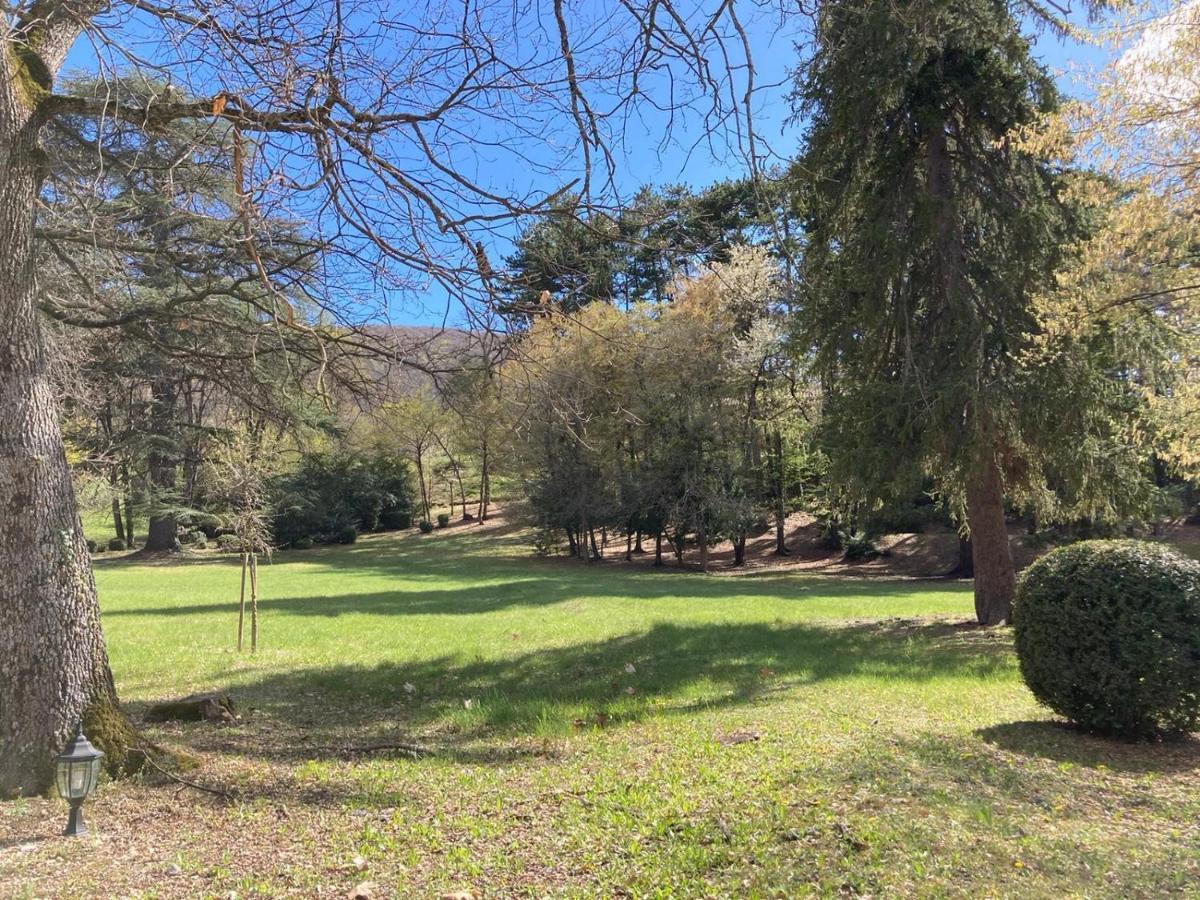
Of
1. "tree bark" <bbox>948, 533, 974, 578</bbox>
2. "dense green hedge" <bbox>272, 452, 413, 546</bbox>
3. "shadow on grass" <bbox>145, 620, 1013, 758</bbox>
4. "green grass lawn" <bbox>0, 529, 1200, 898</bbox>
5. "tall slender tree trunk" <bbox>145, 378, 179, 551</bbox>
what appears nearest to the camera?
"green grass lawn" <bbox>0, 529, 1200, 898</bbox>

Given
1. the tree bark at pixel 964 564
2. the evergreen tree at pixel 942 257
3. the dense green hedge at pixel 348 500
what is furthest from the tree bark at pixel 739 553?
the dense green hedge at pixel 348 500

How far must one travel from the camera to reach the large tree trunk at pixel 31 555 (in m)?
4.55

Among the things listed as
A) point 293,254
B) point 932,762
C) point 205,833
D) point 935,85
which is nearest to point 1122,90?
point 935,85

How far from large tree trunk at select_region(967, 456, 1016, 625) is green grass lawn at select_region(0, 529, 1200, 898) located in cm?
123

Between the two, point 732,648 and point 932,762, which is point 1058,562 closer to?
point 932,762

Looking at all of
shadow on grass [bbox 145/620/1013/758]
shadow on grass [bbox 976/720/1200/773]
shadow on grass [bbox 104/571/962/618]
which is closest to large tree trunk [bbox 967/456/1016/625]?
shadow on grass [bbox 145/620/1013/758]

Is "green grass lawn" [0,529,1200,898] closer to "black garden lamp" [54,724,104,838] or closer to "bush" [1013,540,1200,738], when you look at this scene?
"black garden lamp" [54,724,104,838]

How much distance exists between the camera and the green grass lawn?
3400 millimetres

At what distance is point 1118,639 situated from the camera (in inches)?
216

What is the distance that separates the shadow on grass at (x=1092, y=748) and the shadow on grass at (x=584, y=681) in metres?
1.89

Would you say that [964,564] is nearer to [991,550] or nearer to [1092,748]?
[991,550]

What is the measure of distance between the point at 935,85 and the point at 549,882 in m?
12.3

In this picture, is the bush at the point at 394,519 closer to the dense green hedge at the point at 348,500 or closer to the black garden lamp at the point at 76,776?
the dense green hedge at the point at 348,500

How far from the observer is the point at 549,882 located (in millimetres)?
3389
